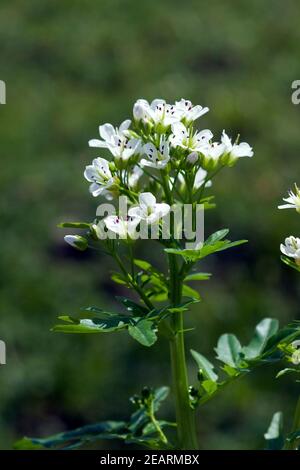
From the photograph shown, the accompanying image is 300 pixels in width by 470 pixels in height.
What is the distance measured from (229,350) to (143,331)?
517 mm

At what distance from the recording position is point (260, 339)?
230cm

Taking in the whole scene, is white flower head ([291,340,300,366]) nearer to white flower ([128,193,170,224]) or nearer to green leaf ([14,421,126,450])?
white flower ([128,193,170,224])

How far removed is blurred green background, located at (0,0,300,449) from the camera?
4.38 m

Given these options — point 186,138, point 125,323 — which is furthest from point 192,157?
point 125,323

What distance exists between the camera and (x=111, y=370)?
14.7 feet

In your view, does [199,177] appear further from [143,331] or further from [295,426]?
[295,426]

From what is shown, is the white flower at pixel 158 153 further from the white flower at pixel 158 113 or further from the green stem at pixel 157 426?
the green stem at pixel 157 426

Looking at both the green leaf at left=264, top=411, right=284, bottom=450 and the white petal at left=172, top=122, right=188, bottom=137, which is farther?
the green leaf at left=264, top=411, right=284, bottom=450

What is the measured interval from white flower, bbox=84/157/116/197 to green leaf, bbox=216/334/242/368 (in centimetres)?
55

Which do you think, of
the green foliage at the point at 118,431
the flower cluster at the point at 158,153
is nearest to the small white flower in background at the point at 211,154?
the flower cluster at the point at 158,153

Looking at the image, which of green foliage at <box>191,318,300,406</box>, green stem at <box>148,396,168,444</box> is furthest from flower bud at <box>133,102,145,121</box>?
green stem at <box>148,396,168,444</box>

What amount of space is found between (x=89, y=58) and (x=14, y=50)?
27.2 inches

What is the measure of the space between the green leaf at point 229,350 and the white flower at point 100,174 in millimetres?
553

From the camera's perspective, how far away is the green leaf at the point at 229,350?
222 cm
